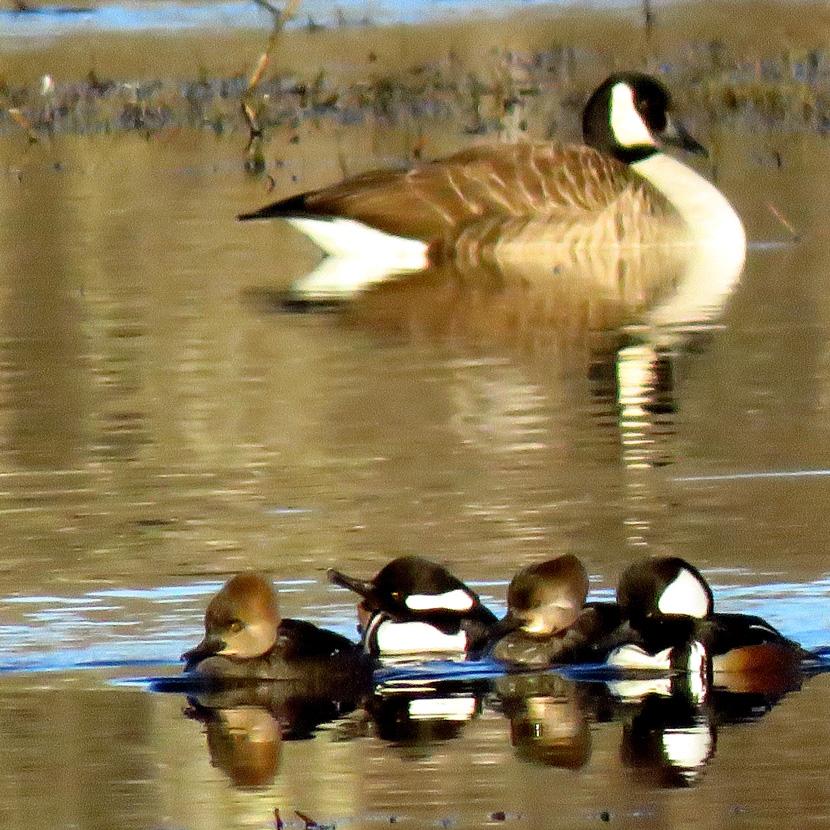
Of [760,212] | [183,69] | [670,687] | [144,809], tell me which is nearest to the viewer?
[144,809]

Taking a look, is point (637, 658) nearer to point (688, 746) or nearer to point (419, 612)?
point (419, 612)

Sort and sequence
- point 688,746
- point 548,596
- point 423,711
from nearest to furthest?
point 688,746 → point 423,711 → point 548,596

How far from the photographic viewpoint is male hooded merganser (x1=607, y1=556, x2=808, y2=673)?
274 inches

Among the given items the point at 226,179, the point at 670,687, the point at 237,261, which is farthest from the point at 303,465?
the point at 226,179

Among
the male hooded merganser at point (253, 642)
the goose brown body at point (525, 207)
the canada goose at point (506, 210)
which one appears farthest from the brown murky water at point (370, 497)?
the goose brown body at point (525, 207)

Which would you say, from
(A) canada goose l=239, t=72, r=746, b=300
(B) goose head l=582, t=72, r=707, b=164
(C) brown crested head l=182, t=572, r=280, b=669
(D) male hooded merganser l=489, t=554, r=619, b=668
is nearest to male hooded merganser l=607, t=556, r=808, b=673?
(D) male hooded merganser l=489, t=554, r=619, b=668

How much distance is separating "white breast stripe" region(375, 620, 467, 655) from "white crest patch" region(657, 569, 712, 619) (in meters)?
0.57

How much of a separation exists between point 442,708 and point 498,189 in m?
9.80

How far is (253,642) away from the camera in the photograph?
7.03 metres

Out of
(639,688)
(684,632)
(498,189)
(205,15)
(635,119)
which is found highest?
(205,15)

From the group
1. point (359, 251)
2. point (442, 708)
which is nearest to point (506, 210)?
point (359, 251)

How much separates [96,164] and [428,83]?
459cm

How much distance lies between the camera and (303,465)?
984cm

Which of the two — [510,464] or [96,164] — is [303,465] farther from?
[96,164]
